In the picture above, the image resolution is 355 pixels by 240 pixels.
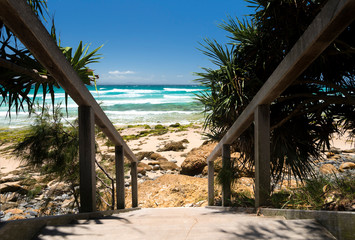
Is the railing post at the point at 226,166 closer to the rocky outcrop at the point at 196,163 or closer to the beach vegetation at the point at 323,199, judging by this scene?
the beach vegetation at the point at 323,199

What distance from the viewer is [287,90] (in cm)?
388

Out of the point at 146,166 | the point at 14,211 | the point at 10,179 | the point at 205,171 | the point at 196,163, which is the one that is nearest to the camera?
the point at 14,211

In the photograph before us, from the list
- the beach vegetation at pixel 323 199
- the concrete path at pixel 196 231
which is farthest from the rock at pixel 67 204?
the beach vegetation at pixel 323 199

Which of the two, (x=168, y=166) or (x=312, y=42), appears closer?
(x=312, y=42)

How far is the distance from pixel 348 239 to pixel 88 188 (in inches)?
63.4

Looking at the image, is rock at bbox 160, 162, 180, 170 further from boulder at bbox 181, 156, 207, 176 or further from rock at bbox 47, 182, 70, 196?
rock at bbox 47, 182, 70, 196

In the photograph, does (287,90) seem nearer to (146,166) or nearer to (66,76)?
(66,76)

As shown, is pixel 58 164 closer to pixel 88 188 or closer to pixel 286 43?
pixel 88 188

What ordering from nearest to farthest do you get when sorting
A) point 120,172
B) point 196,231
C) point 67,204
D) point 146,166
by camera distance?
point 196,231 < point 120,172 < point 67,204 < point 146,166

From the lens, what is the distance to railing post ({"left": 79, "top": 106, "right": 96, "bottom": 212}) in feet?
6.04

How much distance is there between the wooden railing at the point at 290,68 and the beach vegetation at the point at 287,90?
150cm

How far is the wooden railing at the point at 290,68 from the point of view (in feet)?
4.04

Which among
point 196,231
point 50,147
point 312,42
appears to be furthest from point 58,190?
point 312,42

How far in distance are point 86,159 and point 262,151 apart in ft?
4.50
